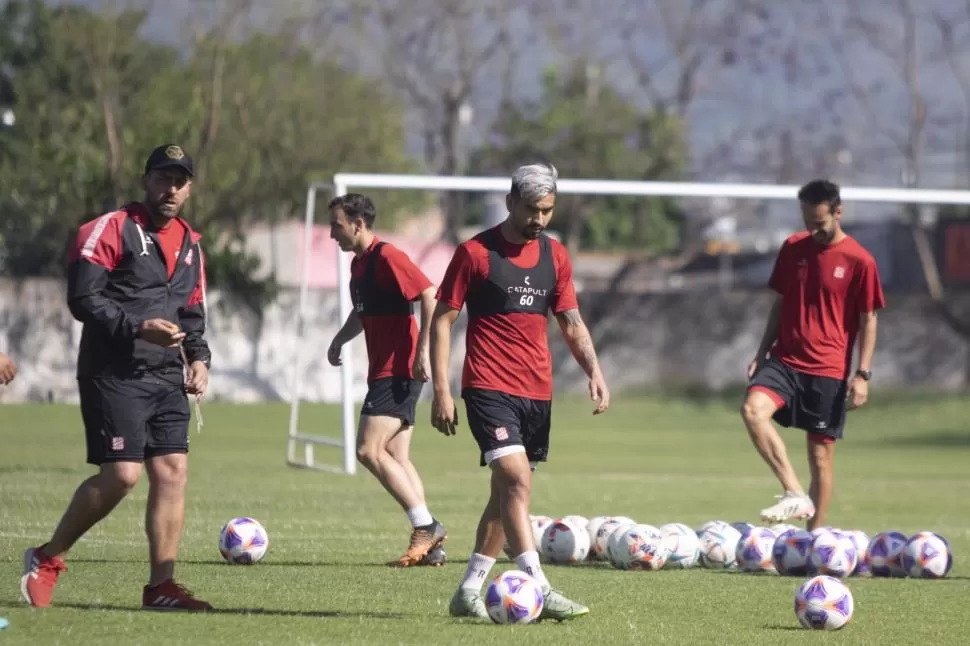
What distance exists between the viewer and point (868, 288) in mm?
11633

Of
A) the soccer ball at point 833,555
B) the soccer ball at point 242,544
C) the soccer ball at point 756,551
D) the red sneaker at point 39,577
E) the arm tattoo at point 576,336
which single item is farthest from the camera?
the soccer ball at point 756,551

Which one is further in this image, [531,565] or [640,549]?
[640,549]

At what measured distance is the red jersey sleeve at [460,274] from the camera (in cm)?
805

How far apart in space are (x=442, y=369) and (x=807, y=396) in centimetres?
442

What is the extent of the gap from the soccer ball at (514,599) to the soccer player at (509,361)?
13 cm

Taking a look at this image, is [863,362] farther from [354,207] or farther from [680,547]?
[354,207]

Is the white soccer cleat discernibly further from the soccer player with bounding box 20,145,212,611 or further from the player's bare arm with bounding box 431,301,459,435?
the soccer player with bounding box 20,145,212,611

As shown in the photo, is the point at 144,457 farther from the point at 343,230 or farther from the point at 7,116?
the point at 7,116

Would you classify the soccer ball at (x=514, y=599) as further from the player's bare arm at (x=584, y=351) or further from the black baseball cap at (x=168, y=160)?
the black baseball cap at (x=168, y=160)

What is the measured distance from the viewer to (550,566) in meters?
10.6

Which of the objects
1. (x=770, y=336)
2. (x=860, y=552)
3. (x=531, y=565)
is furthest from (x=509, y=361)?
(x=770, y=336)

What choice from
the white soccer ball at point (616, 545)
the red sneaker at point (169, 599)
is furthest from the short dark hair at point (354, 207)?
the red sneaker at point (169, 599)

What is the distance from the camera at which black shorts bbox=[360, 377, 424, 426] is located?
36.5ft

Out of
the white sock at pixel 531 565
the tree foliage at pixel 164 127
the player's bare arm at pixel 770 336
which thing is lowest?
the white sock at pixel 531 565
